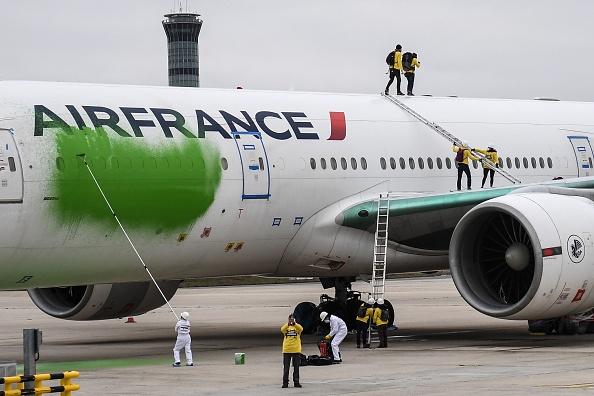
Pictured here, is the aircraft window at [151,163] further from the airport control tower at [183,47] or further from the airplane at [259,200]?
the airport control tower at [183,47]

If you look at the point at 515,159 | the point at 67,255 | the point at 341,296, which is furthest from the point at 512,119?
A: the point at 67,255

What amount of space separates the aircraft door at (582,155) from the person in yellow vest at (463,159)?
3410 millimetres

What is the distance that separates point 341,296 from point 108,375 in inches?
325

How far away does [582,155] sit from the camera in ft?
96.2

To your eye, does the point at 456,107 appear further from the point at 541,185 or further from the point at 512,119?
the point at 541,185

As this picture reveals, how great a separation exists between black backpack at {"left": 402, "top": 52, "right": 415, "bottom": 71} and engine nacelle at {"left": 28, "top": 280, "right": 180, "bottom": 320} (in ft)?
22.2

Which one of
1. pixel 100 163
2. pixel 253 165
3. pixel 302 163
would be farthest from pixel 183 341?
pixel 302 163

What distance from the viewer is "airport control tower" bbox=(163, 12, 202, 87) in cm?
12219

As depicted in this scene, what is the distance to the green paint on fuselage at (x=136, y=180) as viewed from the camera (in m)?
21.2

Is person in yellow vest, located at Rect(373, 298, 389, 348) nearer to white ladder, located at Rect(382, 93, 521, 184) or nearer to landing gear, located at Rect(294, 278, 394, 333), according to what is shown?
landing gear, located at Rect(294, 278, 394, 333)

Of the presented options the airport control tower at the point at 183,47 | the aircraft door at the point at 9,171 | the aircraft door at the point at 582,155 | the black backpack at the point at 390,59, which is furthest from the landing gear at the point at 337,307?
the airport control tower at the point at 183,47

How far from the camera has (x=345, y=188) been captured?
82.5ft

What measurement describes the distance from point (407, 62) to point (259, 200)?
258 inches

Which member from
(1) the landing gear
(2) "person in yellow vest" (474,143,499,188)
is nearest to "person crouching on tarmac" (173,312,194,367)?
(1) the landing gear
